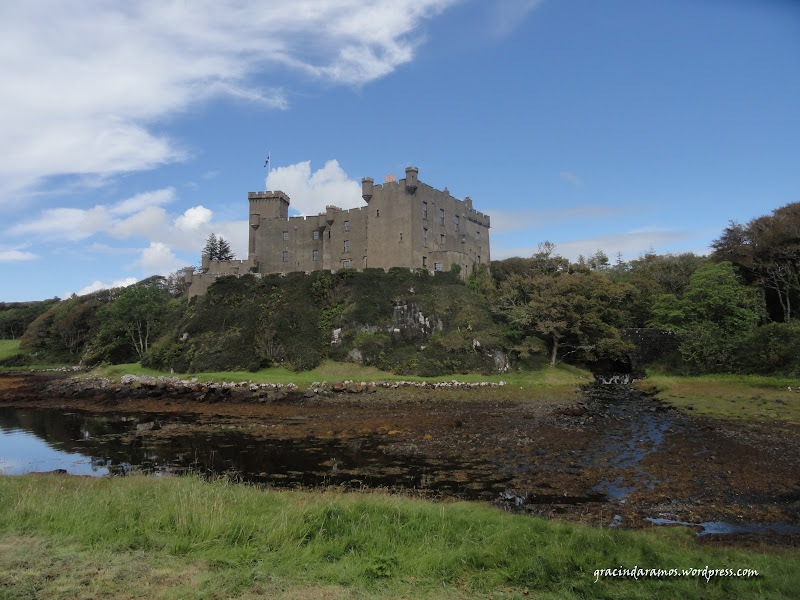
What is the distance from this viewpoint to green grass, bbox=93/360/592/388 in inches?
1540

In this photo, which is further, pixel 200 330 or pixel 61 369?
pixel 61 369

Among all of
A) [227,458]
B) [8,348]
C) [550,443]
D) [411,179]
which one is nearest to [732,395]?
[550,443]

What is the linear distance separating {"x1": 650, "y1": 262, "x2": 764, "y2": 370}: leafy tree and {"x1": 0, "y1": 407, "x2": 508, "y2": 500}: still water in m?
31.6

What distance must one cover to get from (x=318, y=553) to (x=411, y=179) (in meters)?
46.9

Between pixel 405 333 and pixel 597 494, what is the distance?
1303 inches

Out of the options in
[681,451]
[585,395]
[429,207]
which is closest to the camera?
[681,451]

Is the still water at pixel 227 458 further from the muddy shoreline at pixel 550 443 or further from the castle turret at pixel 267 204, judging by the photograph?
the castle turret at pixel 267 204

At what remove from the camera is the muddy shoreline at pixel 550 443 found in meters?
12.0

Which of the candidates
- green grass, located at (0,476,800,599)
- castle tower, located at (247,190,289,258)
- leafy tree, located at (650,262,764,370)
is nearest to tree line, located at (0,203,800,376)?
leafy tree, located at (650,262,764,370)

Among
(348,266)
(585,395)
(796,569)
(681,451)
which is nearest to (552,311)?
(585,395)

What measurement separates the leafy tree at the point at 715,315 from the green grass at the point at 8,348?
8708 cm

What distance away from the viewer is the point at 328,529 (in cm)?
832

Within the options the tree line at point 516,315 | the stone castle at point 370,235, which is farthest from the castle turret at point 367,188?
the tree line at point 516,315

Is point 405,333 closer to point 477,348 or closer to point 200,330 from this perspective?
point 477,348
